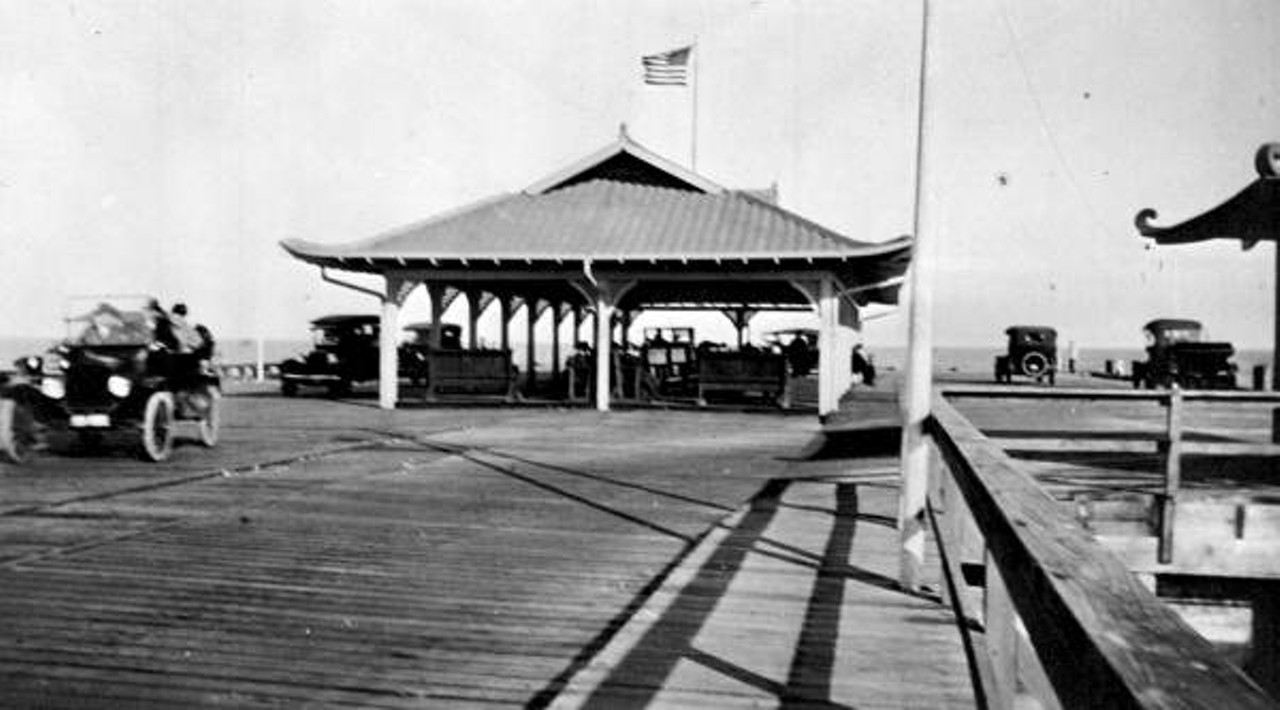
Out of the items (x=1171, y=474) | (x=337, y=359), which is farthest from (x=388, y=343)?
(x=1171, y=474)

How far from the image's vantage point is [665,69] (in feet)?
80.4

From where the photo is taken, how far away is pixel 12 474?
33.3 ft

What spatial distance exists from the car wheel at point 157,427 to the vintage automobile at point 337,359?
14.0 meters

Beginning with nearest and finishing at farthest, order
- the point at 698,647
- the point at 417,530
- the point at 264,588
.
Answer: the point at 698,647
the point at 264,588
the point at 417,530

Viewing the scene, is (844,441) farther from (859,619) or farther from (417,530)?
(859,619)

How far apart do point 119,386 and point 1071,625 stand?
11367mm

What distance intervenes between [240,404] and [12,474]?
12.1m

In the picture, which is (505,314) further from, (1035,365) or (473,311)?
(1035,365)

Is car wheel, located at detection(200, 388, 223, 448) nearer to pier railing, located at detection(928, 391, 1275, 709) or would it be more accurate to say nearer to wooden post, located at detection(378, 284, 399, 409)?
wooden post, located at detection(378, 284, 399, 409)

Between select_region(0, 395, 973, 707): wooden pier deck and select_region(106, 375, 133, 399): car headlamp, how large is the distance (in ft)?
2.70

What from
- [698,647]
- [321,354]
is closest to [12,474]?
[698,647]

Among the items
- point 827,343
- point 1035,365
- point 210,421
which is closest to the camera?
point 210,421

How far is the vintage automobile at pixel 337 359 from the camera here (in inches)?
1002

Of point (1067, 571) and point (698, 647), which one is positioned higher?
point (1067, 571)
